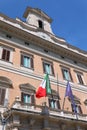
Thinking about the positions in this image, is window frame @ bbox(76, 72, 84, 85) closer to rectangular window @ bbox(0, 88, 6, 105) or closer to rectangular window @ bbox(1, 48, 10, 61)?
rectangular window @ bbox(1, 48, 10, 61)

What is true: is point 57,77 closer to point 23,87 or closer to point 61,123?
point 23,87

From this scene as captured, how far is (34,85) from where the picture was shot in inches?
609

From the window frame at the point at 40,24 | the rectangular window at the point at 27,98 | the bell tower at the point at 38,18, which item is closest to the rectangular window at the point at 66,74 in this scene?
the rectangular window at the point at 27,98

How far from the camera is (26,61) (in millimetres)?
17172

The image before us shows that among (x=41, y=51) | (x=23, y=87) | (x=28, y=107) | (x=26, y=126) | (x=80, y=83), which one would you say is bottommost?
(x=26, y=126)

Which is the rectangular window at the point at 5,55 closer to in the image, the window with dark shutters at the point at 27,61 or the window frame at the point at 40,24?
the window with dark shutters at the point at 27,61

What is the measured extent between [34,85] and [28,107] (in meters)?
3.41

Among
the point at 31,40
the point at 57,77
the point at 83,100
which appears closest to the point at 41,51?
the point at 31,40

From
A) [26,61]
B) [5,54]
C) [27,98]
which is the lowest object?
[27,98]

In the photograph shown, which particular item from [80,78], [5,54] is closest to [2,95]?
[5,54]

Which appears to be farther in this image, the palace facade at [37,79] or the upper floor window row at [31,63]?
the upper floor window row at [31,63]

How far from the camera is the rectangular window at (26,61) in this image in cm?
1678

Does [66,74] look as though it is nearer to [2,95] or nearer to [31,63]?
[31,63]

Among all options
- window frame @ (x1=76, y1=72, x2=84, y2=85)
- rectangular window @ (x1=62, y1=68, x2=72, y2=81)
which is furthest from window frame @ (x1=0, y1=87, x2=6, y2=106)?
window frame @ (x1=76, y1=72, x2=84, y2=85)
